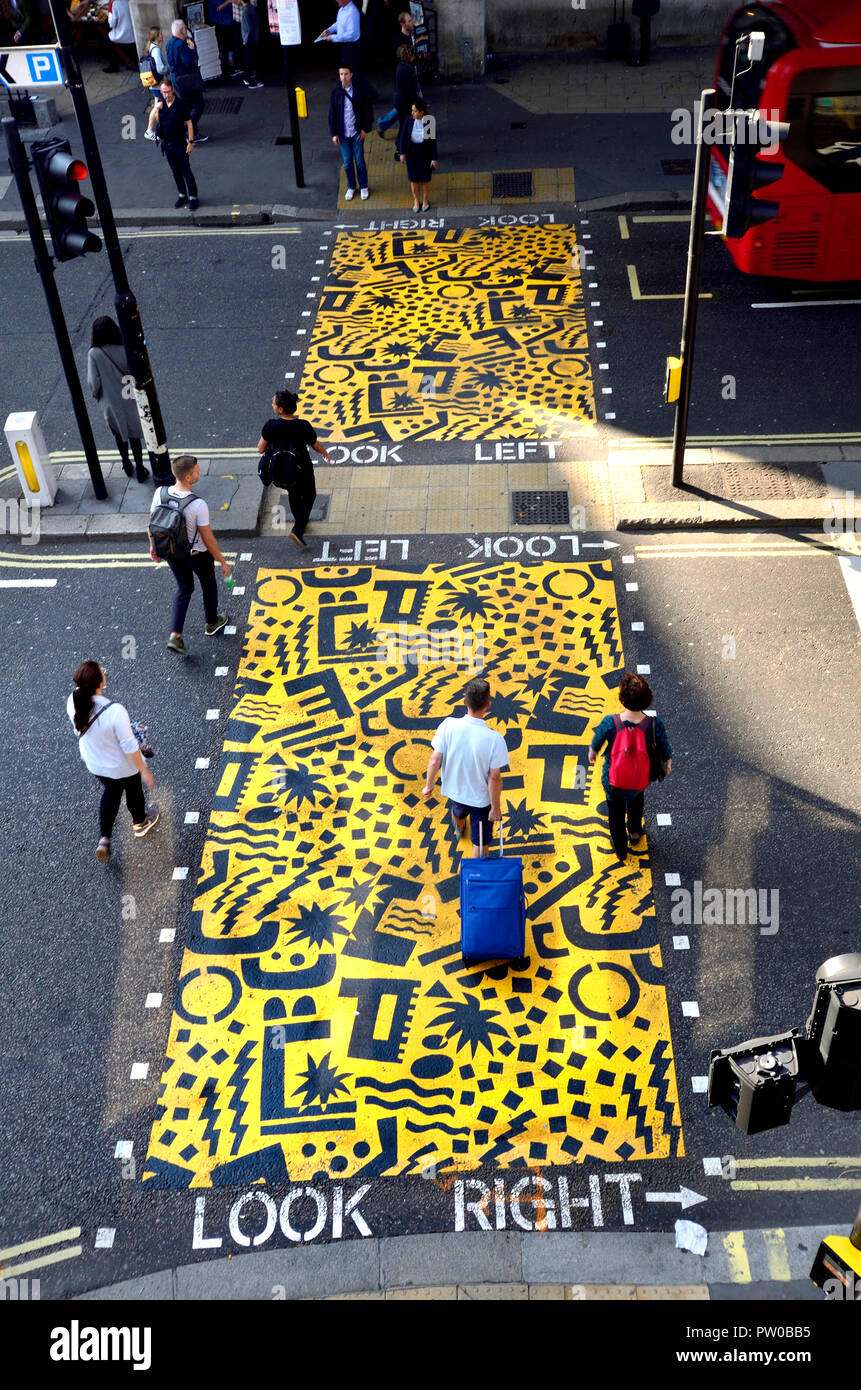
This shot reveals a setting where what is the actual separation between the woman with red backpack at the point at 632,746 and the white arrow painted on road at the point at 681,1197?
2452mm

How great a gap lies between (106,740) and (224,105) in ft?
57.0

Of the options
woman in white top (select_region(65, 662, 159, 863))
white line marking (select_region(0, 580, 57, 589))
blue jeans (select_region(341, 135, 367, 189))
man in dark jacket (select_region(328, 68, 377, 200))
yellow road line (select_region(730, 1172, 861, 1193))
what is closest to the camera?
yellow road line (select_region(730, 1172, 861, 1193))

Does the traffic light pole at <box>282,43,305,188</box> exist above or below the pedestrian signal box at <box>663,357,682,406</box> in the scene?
above

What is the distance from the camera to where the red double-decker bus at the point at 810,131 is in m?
13.5

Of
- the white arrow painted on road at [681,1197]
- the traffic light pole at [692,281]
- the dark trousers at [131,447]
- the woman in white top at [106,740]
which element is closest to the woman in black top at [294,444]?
the dark trousers at [131,447]

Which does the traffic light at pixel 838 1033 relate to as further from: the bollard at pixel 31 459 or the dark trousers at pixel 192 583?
the bollard at pixel 31 459

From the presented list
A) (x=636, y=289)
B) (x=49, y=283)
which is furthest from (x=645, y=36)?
(x=49, y=283)

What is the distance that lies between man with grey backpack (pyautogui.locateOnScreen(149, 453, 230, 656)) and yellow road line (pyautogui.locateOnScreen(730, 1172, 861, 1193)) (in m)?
6.06

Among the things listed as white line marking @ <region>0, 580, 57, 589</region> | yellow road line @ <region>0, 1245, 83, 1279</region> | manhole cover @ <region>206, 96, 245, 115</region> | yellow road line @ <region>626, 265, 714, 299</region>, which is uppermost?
manhole cover @ <region>206, 96, 245, 115</region>

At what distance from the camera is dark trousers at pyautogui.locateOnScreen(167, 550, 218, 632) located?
32.8 feet

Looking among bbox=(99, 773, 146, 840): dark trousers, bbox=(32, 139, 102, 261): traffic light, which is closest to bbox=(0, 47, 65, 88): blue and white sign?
bbox=(32, 139, 102, 261): traffic light

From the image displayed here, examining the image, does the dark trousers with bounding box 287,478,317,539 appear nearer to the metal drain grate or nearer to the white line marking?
the metal drain grate

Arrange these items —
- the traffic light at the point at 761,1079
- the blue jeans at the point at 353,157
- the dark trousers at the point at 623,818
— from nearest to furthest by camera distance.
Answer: the traffic light at the point at 761,1079, the dark trousers at the point at 623,818, the blue jeans at the point at 353,157

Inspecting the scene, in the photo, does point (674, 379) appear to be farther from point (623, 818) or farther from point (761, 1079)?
point (761, 1079)
